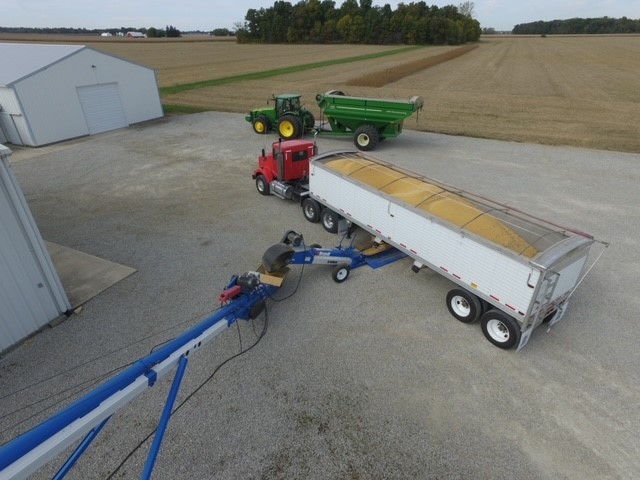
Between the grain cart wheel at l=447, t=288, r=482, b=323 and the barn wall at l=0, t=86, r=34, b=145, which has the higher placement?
the barn wall at l=0, t=86, r=34, b=145

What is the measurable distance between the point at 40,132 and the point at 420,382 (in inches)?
847

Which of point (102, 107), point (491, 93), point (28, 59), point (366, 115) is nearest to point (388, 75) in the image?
point (491, 93)

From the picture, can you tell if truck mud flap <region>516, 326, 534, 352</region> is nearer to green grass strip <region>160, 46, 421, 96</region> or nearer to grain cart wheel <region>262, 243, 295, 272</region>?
grain cart wheel <region>262, 243, 295, 272</region>

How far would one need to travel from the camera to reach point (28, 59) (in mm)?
20625

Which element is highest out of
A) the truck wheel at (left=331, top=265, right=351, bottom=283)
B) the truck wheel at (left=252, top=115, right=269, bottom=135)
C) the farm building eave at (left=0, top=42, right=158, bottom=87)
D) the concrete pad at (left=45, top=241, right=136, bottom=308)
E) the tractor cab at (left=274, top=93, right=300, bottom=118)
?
the farm building eave at (left=0, top=42, right=158, bottom=87)

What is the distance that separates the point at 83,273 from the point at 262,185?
6.09 metres

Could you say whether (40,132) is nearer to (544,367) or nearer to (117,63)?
(117,63)

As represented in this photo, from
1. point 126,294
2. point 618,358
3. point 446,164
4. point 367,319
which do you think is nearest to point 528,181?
point 446,164

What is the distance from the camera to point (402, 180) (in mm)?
8773

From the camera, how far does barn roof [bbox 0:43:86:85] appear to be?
18.2 meters

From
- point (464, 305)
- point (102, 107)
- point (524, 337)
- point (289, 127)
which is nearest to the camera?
point (524, 337)

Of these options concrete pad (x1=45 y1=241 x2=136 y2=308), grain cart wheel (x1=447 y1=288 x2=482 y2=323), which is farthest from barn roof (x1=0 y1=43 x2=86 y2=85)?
grain cart wheel (x1=447 y1=288 x2=482 y2=323)

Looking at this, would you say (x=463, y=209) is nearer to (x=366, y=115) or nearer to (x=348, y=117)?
(x=366, y=115)

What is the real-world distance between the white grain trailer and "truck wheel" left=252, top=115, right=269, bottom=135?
1271 centimetres
